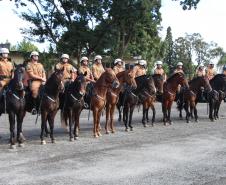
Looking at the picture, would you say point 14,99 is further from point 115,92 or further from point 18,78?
point 115,92

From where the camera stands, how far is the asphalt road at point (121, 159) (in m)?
9.09

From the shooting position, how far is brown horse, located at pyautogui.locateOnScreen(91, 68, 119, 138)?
48.5ft

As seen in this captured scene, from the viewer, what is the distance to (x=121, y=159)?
1097 cm

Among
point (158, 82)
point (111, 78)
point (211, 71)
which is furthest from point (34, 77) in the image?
point (211, 71)

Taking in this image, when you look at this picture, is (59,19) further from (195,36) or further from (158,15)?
(195,36)

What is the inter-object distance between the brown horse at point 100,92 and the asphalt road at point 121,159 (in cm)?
57

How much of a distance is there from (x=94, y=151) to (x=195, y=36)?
7880cm

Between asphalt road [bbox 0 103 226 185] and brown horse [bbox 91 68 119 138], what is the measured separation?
0.57 meters

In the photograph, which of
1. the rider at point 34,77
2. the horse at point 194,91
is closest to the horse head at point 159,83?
the horse at point 194,91

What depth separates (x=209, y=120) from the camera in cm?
2059

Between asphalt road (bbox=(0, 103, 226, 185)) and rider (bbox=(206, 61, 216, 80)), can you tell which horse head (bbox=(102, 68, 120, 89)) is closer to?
asphalt road (bbox=(0, 103, 226, 185))

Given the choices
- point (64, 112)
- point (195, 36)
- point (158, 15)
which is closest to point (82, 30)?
point (158, 15)

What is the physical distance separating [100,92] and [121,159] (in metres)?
4.29

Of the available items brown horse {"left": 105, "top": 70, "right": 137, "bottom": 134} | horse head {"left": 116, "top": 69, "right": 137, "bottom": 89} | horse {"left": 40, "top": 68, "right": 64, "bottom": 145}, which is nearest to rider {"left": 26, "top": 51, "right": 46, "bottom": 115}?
horse {"left": 40, "top": 68, "right": 64, "bottom": 145}
